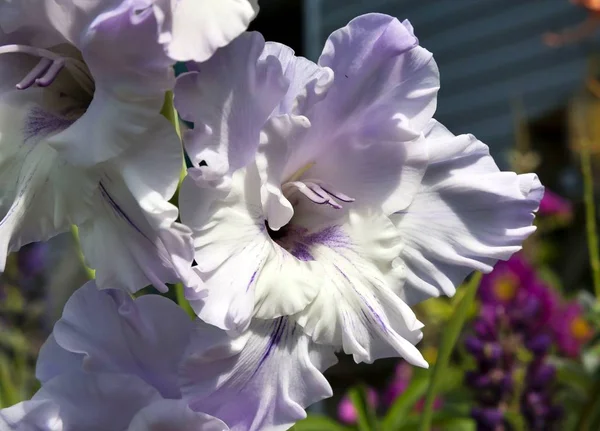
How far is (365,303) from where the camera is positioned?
1.71 ft

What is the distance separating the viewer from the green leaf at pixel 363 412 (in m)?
0.98

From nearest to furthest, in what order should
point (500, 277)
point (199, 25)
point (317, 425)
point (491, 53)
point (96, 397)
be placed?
point (199, 25) < point (96, 397) < point (317, 425) < point (500, 277) < point (491, 53)

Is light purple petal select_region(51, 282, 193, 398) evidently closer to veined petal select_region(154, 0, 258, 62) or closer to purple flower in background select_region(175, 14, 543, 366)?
purple flower in background select_region(175, 14, 543, 366)

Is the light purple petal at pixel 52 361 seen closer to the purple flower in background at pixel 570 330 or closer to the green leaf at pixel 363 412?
the green leaf at pixel 363 412

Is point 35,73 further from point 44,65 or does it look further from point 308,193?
point 308,193

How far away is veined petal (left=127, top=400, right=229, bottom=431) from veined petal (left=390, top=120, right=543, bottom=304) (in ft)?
0.58

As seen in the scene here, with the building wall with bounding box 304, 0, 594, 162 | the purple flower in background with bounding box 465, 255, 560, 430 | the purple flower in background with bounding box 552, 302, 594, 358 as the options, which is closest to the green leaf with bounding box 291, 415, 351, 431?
the purple flower in background with bounding box 465, 255, 560, 430

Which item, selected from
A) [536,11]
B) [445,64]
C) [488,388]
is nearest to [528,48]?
[536,11]

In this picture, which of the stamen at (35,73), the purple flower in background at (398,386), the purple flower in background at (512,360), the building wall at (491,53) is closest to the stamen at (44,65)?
the stamen at (35,73)

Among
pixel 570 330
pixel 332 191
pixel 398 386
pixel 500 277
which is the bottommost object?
pixel 398 386

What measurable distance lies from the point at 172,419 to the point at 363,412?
21.0 inches

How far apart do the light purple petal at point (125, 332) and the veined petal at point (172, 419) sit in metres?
0.02

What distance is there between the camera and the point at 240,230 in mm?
504

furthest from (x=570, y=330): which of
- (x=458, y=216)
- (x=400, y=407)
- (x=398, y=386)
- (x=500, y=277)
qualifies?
(x=458, y=216)
